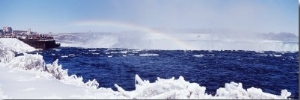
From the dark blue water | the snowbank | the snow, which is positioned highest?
the snowbank

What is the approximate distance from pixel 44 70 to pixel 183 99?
5357 mm

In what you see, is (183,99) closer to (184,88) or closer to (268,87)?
(184,88)

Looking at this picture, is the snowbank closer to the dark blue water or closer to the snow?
the dark blue water

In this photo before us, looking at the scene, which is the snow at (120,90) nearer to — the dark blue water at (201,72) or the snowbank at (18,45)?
the dark blue water at (201,72)

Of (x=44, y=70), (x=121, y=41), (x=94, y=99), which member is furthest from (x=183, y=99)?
(x=121, y=41)

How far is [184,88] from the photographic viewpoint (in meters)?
4.49

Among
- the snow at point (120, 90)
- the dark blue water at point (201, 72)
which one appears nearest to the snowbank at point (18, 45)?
the dark blue water at point (201, 72)

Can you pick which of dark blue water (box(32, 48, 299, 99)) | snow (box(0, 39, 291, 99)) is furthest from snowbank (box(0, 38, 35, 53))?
snow (box(0, 39, 291, 99))

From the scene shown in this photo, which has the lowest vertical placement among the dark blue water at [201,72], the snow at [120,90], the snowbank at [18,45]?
the dark blue water at [201,72]

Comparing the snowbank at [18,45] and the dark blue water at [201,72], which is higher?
the snowbank at [18,45]

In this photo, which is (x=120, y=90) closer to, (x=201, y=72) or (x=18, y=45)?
(x=201, y=72)

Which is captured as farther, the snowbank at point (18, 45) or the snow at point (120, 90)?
the snowbank at point (18, 45)

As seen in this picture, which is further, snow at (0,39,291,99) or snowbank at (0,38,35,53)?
snowbank at (0,38,35,53)

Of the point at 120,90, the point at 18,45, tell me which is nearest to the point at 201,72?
the point at 120,90
